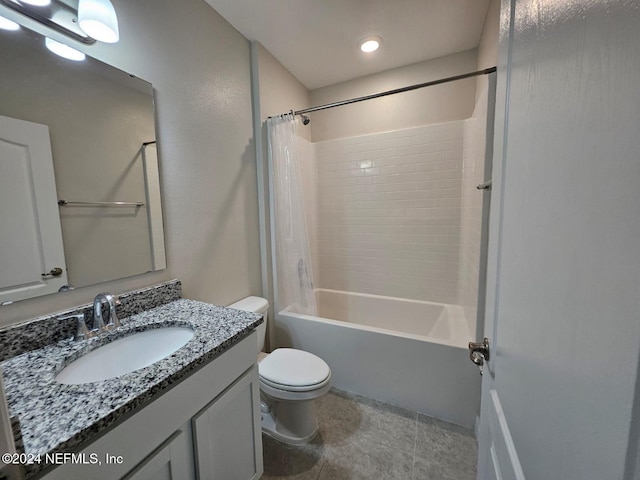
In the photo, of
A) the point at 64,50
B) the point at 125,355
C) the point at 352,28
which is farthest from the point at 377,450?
the point at 352,28

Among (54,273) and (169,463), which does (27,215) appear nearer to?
(54,273)

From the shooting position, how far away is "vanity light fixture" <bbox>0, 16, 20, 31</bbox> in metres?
0.87

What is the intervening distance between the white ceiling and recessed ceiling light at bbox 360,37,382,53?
0.13ft

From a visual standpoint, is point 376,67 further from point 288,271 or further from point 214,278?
point 214,278

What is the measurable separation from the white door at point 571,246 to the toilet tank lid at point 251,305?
1435mm

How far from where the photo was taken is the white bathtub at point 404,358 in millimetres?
1573

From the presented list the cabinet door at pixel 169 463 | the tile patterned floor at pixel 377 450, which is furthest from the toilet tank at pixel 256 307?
the cabinet door at pixel 169 463

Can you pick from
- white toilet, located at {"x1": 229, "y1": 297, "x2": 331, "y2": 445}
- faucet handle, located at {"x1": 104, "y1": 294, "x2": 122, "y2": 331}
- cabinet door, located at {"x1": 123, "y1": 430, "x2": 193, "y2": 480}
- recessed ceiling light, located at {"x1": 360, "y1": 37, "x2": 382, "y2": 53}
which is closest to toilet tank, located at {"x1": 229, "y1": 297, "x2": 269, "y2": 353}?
white toilet, located at {"x1": 229, "y1": 297, "x2": 331, "y2": 445}

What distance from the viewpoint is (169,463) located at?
2.52 ft

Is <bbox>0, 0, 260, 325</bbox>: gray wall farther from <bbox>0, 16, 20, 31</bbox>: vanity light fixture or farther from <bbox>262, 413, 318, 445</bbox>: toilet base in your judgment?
<bbox>262, 413, 318, 445</bbox>: toilet base

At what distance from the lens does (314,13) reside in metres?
1.66

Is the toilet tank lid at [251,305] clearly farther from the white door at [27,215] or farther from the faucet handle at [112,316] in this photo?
the white door at [27,215]

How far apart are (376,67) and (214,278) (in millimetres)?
2263

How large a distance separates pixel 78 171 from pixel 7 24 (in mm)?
495
